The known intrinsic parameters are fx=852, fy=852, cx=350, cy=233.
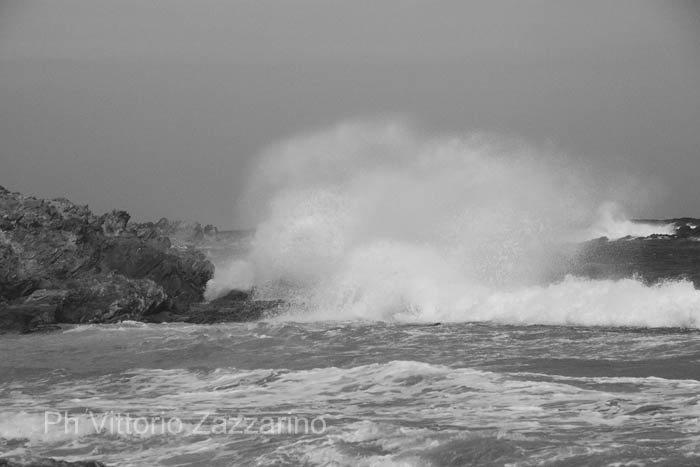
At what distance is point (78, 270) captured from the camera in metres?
21.8

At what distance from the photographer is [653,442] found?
8.17 meters

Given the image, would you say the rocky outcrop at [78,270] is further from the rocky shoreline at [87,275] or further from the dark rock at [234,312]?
the dark rock at [234,312]

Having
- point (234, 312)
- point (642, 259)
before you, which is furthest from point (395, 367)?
point (642, 259)

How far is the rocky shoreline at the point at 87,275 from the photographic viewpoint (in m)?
19.9

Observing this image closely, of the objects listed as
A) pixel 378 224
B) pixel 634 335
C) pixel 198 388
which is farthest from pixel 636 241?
pixel 198 388

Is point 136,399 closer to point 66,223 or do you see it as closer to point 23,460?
point 23,460

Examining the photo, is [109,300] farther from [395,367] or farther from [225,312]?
[395,367]

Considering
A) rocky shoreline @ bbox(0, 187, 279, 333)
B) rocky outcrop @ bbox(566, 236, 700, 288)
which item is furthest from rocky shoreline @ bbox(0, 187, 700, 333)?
rocky outcrop @ bbox(566, 236, 700, 288)

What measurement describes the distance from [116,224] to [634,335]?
55.1ft

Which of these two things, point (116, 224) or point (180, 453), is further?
point (116, 224)

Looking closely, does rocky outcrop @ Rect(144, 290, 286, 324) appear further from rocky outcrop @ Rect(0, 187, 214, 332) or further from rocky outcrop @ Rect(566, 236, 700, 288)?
rocky outcrop @ Rect(566, 236, 700, 288)

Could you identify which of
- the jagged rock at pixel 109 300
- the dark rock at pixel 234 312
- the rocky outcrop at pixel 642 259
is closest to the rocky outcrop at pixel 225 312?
the dark rock at pixel 234 312

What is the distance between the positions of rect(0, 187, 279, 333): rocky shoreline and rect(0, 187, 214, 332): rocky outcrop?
23 mm

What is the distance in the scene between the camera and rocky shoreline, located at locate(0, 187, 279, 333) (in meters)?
19.9
